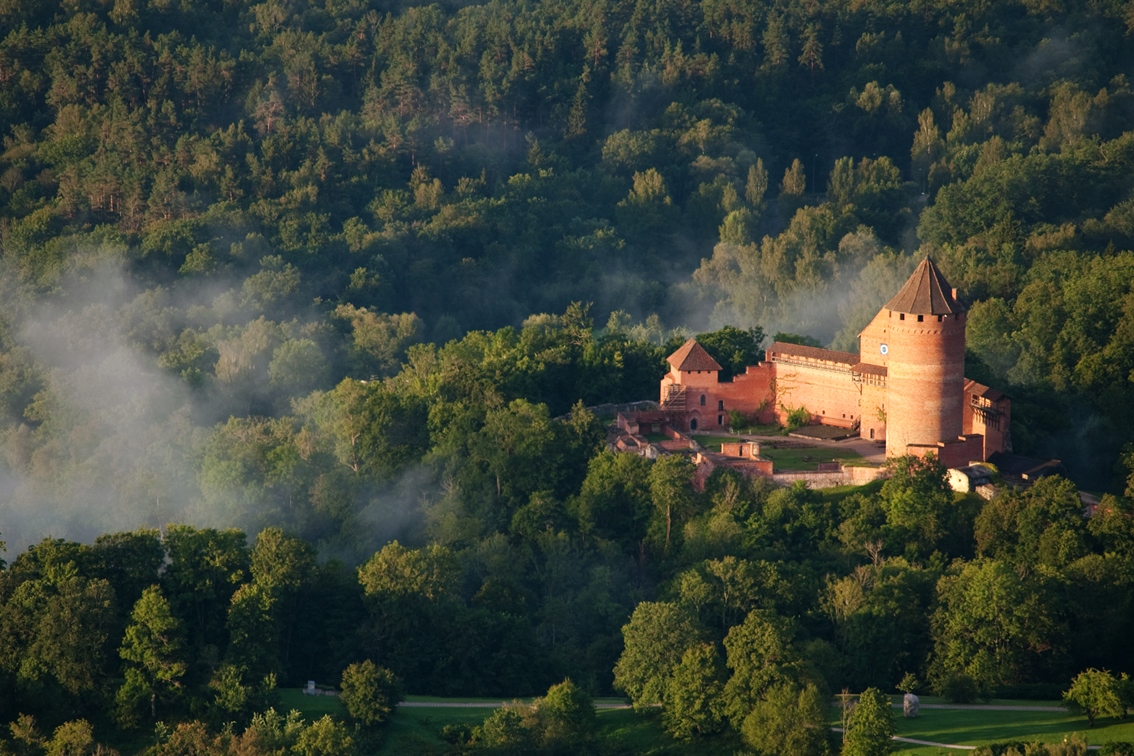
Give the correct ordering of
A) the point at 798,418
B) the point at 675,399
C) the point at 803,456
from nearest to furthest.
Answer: the point at 803,456
the point at 798,418
the point at 675,399

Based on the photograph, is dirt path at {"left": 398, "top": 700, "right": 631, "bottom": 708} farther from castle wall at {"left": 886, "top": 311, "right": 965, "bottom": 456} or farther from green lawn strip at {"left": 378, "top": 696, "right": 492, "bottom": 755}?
castle wall at {"left": 886, "top": 311, "right": 965, "bottom": 456}

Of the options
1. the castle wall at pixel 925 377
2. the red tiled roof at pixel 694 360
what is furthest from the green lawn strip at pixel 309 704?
the castle wall at pixel 925 377

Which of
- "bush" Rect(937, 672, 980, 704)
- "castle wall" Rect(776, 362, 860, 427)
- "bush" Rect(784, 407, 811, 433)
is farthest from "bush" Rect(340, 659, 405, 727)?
"castle wall" Rect(776, 362, 860, 427)

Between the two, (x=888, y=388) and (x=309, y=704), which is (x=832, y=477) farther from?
(x=309, y=704)

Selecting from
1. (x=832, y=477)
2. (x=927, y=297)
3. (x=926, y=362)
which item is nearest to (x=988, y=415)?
(x=926, y=362)

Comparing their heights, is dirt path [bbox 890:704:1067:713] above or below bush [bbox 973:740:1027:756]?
above

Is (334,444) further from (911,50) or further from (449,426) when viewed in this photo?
(911,50)
